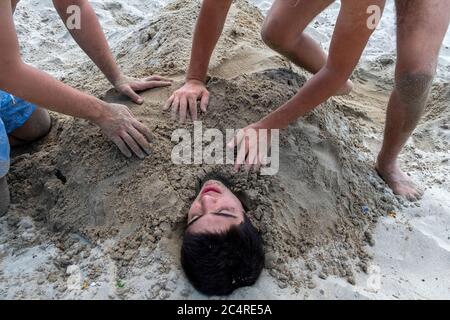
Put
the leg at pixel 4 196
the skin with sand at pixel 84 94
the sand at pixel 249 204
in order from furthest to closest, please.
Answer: the leg at pixel 4 196
the sand at pixel 249 204
the skin with sand at pixel 84 94

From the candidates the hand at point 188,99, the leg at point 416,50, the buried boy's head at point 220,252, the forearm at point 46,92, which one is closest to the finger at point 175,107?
the hand at point 188,99

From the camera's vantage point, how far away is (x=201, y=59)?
216cm

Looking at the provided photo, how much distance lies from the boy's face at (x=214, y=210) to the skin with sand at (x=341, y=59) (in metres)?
0.18

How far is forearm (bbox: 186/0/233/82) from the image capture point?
2.06m

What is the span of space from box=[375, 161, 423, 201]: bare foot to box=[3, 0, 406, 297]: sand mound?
0.05 m

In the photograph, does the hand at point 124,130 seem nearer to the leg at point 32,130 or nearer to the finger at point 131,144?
the finger at point 131,144

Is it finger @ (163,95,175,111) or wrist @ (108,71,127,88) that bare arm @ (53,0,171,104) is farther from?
finger @ (163,95,175,111)

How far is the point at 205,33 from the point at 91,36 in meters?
0.55

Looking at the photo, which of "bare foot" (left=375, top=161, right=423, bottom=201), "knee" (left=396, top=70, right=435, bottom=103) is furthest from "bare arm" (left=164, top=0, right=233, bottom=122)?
"bare foot" (left=375, top=161, right=423, bottom=201)

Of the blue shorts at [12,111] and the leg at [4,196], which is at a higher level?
the blue shorts at [12,111]

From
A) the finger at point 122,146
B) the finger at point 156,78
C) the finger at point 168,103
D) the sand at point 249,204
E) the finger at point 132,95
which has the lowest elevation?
the sand at point 249,204

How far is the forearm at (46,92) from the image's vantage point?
1.63 metres

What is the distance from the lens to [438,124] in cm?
269
